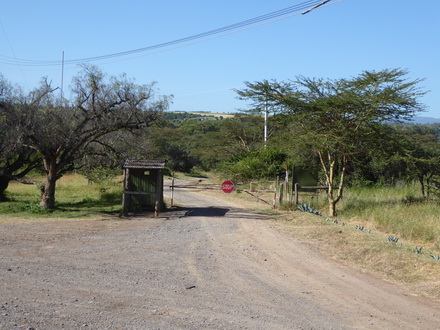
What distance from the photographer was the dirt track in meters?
6.65

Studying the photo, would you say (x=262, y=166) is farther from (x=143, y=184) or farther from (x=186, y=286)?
(x=186, y=286)

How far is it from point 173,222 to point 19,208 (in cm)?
670

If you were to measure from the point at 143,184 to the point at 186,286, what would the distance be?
11765 mm

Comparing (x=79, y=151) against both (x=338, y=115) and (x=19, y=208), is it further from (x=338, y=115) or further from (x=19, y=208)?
(x=338, y=115)

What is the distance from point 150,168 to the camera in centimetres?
1841

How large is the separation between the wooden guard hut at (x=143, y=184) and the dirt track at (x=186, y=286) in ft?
14.0

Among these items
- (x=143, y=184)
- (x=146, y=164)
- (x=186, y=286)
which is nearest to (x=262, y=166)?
(x=143, y=184)

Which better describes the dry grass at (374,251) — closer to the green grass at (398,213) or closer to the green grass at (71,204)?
the green grass at (398,213)

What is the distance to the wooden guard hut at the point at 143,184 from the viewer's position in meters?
18.3

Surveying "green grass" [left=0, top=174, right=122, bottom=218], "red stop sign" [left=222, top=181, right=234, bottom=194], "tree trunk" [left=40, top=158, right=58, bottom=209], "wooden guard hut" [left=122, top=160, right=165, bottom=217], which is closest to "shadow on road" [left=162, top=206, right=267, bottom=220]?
"wooden guard hut" [left=122, top=160, right=165, bottom=217]

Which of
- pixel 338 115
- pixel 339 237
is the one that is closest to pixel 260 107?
pixel 338 115

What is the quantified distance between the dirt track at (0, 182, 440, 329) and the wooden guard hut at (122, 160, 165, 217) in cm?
426

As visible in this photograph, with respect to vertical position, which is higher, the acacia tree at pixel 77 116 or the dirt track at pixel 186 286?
the acacia tree at pixel 77 116

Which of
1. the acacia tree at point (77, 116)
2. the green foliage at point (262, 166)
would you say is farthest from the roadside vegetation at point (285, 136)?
the green foliage at point (262, 166)
